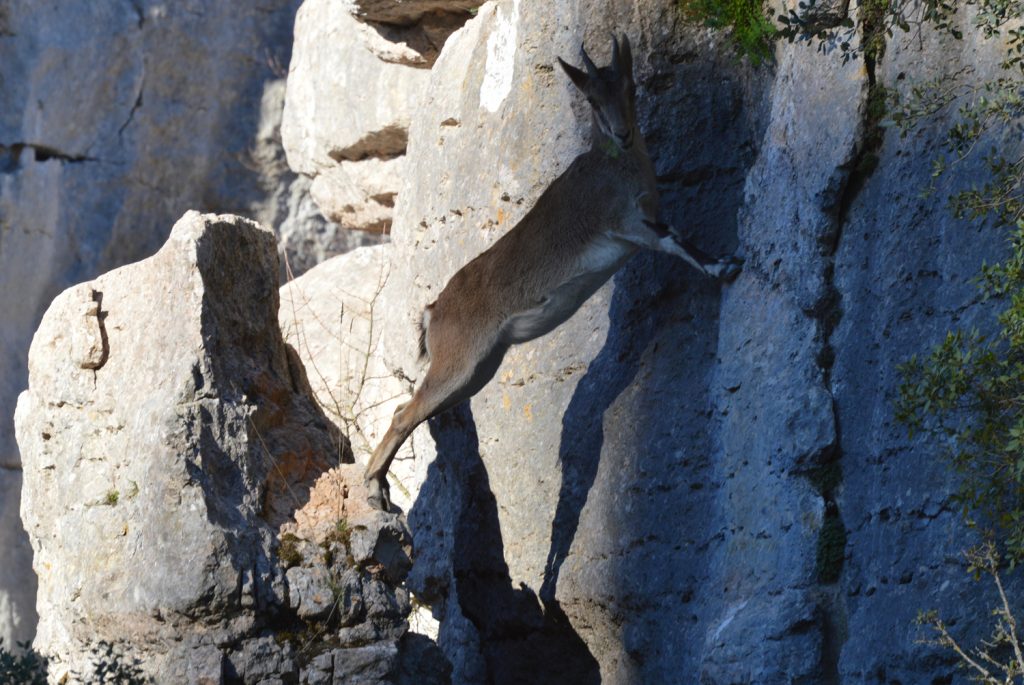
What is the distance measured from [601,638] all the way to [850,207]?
2.95 m

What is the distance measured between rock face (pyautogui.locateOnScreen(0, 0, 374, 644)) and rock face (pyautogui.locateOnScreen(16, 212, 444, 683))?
662 centimetres

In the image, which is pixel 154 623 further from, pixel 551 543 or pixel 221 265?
pixel 551 543

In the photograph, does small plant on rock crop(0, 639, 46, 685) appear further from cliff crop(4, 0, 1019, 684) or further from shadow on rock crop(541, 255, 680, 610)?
shadow on rock crop(541, 255, 680, 610)

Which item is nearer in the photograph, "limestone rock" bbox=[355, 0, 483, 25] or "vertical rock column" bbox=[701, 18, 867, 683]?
"vertical rock column" bbox=[701, 18, 867, 683]

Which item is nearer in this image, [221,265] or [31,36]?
[221,265]

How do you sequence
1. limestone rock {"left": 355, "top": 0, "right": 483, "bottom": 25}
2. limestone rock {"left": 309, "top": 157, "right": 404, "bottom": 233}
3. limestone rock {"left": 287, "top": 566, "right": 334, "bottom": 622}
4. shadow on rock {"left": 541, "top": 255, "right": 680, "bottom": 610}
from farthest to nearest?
limestone rock {"left": 309, "top": 157, "right": 404, "bottom": 233}, limestone rock {"left": 355, "top": 0, "right": 483, "bottom": 25}, shadow on rock {"left": 541, "top": 255, "right": 680, "bottom": 610}, limestone rock {"left": 287, "top": 566, "right": 334, "bottom": 622}

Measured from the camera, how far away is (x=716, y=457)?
275 inches

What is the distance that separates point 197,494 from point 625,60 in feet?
10.4

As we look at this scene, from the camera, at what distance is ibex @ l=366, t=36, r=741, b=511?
7137 mm

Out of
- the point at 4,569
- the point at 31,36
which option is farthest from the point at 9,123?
the point at 4,569

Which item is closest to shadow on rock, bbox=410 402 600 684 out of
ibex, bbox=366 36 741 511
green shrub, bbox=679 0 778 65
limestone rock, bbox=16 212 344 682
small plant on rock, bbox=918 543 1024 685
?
ibex, bbox=366 36 741 511

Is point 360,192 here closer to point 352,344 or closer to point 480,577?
point 352,344

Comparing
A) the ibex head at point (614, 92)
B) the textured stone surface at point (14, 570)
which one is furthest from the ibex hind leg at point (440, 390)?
the textured stone surface at point (14, 570)

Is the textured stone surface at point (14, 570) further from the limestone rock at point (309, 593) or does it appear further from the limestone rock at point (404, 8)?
the limestone rock at point (309, 593)
